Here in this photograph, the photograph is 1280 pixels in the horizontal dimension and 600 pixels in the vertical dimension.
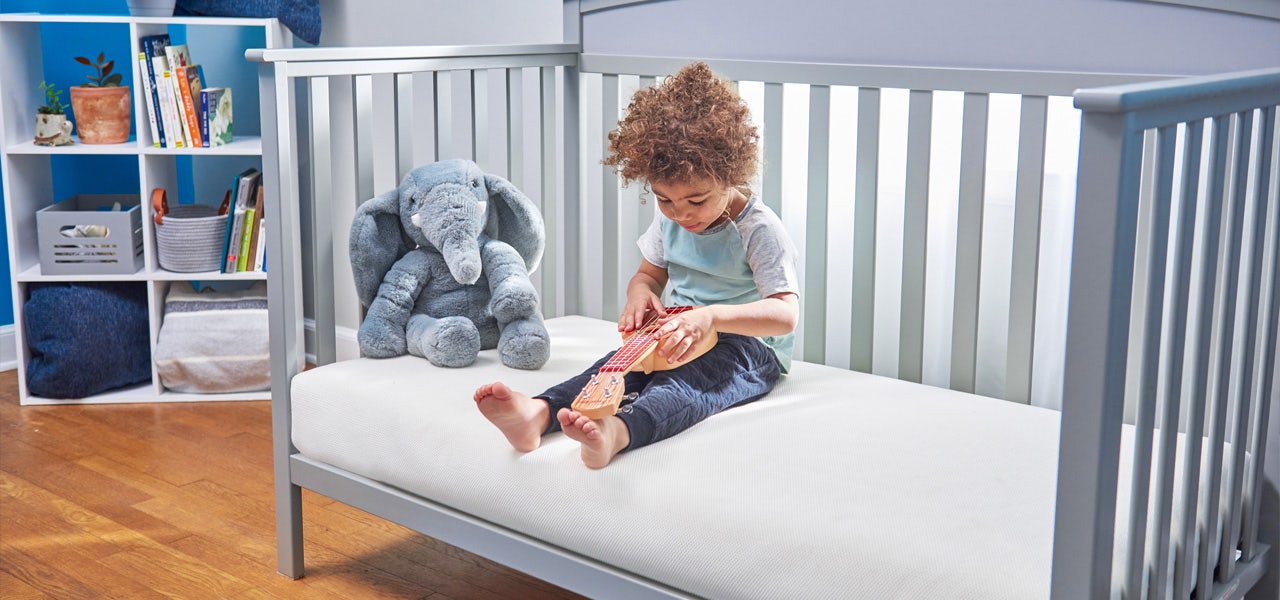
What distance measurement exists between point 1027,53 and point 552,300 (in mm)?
913

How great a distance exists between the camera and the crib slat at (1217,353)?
1.04 meters

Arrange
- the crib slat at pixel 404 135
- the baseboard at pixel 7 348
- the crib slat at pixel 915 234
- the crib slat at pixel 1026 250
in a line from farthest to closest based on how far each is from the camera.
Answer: the baseboard at pixel 7 348 < the crib slat at pixel 404 135 < the crib slat at pixel 915 234 < the crib slat at pixel 1026 250

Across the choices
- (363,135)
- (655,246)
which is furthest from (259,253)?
(655,246)

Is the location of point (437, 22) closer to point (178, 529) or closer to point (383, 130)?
point (383, 130)

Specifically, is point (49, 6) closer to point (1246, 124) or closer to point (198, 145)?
point (198, 145)

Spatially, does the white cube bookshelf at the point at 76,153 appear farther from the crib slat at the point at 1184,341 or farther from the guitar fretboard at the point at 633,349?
the crib slat at the point at 1184,341

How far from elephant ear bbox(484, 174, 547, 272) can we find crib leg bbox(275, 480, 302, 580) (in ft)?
1.57

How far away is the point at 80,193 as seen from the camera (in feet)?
9.21

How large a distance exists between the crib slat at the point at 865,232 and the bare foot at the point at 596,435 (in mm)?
559

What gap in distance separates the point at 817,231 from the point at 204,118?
1.41 metres

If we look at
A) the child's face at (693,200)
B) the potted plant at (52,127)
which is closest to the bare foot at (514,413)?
the child's face at (693,200)

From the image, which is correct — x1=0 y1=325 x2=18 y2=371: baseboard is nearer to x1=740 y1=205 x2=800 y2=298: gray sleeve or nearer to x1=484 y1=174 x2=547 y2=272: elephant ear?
x1=484 y1=174 x2=547 y2=272: elephant ear

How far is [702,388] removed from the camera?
148 centimetres

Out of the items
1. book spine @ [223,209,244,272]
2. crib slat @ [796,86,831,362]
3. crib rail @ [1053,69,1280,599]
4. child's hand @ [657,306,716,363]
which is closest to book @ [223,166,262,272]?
book spine @ [223,209,244,272]
